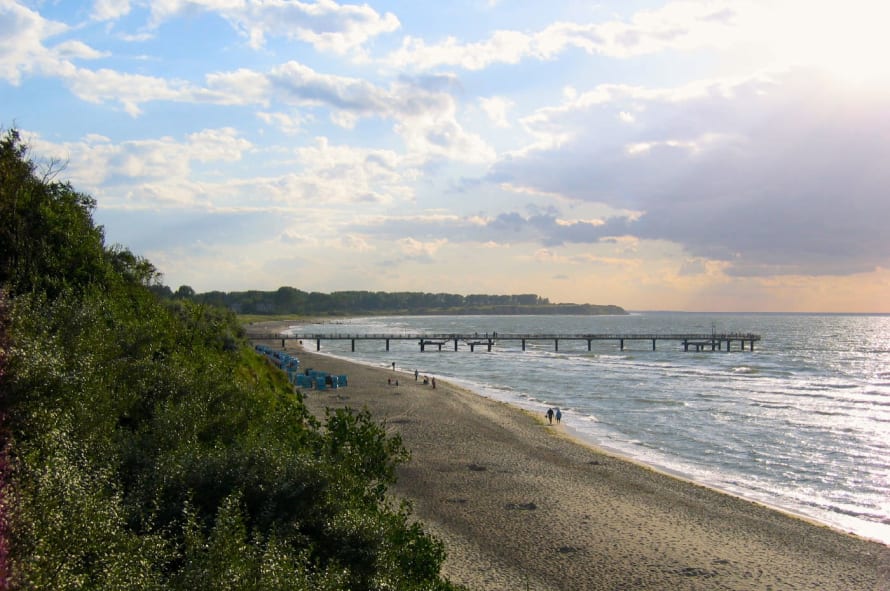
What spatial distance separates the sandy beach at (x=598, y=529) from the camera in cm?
1808

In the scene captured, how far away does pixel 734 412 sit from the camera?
45781 millimetres

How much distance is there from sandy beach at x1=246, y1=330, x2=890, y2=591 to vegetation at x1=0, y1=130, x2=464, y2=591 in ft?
22.6

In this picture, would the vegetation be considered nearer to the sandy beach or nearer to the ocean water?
the sandy beach

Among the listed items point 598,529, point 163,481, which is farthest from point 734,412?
point 163,481

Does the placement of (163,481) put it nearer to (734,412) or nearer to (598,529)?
(598,529)

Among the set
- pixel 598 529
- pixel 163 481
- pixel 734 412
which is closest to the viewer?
pixel 163 481

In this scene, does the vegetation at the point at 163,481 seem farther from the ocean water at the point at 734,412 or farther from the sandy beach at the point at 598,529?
the ocean water at the point at 734,412

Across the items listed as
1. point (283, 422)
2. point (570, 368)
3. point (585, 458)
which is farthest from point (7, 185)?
point (570, 368)

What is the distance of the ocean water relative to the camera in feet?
92.0

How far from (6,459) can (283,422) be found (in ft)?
26.5

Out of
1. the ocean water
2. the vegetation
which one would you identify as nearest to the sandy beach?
the ocean water

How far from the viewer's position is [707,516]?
23.2 metres

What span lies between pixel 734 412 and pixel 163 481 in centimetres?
4431

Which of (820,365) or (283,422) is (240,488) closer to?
(283,422)
